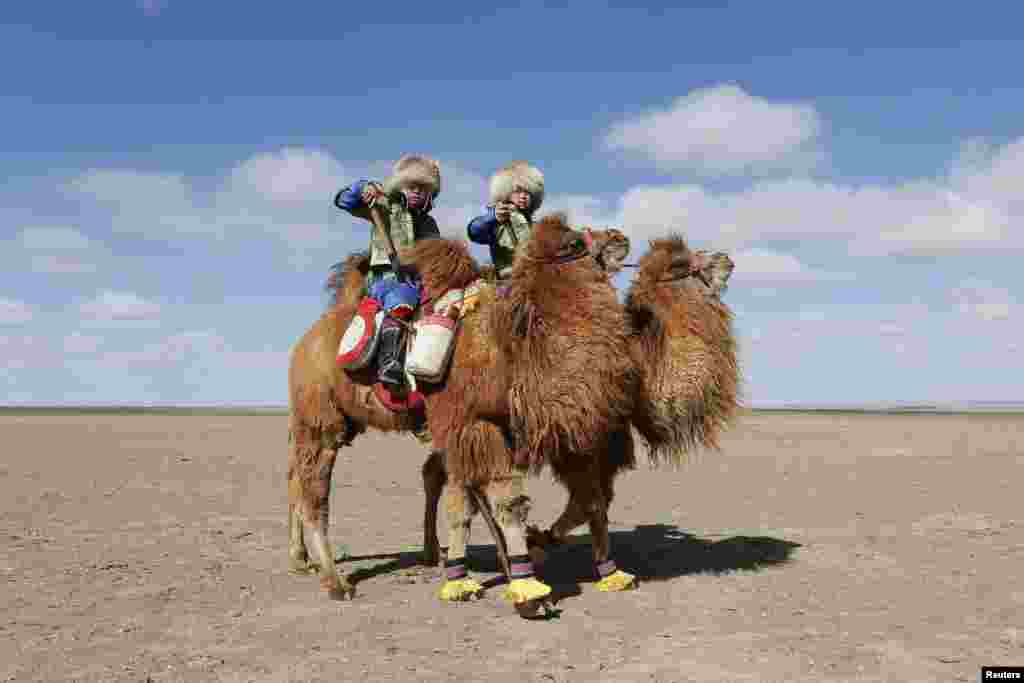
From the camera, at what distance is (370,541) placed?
1108cm

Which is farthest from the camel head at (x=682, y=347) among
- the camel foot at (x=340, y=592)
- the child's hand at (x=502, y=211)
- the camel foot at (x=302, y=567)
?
the camel foot at (x=302, y=567)

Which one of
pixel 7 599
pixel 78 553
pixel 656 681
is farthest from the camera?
pixel 78 553

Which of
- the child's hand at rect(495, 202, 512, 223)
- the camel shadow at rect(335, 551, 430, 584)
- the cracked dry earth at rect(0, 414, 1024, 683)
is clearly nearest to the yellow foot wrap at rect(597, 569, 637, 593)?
the cracked dry earth at rect(0, 414, 1024, 683)

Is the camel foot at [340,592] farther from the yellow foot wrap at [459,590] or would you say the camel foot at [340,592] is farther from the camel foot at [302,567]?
the camel foot at [302,567]

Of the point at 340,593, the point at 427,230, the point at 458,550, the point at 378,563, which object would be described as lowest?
the point at 378,563

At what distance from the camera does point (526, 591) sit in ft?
21.5

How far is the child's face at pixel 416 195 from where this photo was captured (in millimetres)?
7867

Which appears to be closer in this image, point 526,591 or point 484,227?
point 526,591

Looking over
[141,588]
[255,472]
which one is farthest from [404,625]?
[255,472]

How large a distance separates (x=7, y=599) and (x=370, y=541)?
13.8 ft

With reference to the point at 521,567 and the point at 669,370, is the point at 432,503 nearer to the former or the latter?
the point at 521,567

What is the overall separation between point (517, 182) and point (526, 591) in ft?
10.9

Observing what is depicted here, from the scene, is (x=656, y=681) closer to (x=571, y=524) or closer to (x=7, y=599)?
(x=571, y=524)

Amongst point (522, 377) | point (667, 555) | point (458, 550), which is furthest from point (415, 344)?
point (667, 555)
